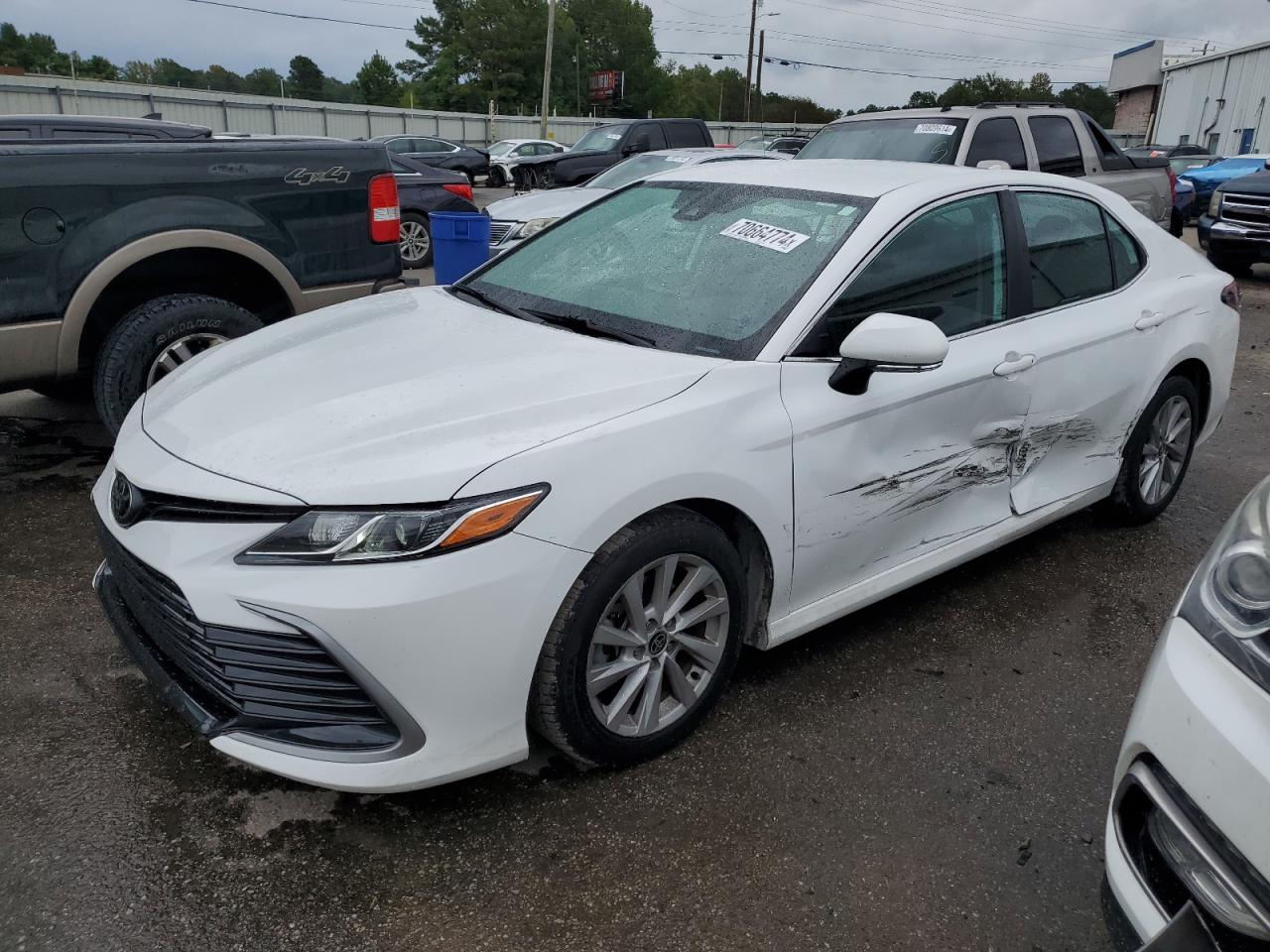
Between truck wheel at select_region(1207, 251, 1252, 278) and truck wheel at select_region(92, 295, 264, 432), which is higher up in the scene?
truck wheel at select_region(92, 295, 264, 432)

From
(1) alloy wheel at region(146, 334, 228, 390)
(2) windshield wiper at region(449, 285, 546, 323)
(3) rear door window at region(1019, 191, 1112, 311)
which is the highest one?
(3) rear door window at region(1019, 191, 1112, 311)

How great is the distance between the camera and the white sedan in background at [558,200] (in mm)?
8641

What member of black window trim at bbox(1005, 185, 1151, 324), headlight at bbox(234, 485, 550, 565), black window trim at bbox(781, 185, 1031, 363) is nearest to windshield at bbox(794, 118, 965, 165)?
black window trim at bbox(1005, 185, 1151, 324)

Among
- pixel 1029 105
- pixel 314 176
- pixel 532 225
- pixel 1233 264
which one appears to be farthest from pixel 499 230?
pixel 1233 264

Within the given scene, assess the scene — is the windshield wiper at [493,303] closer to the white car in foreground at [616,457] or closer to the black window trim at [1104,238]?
the white car in foreground at [616,457]

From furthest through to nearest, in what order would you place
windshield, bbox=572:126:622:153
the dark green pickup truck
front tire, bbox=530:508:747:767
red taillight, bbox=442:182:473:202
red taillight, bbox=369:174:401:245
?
windshield, bbox=572:126:622:153 → red taillight, bbox=442:182:473:202 → red taillight, bbox=369:174:401:245 → the dark green pickup truck → front tire, bbox=530:508:747:767

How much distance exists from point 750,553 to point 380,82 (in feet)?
317

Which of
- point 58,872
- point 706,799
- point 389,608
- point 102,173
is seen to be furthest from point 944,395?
point 102,173

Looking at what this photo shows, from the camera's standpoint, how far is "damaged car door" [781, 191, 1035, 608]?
2729 mm

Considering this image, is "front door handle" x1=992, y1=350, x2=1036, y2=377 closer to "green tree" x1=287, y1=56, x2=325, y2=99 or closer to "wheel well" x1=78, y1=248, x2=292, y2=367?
"wheel well" x1=78, y1=248, x2=292, y2=367

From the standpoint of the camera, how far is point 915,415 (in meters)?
2.95

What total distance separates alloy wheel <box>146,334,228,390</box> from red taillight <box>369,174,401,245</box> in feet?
3.27

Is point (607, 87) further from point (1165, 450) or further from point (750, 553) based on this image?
point (750, 553)

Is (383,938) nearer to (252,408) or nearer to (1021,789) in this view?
(252,408)
